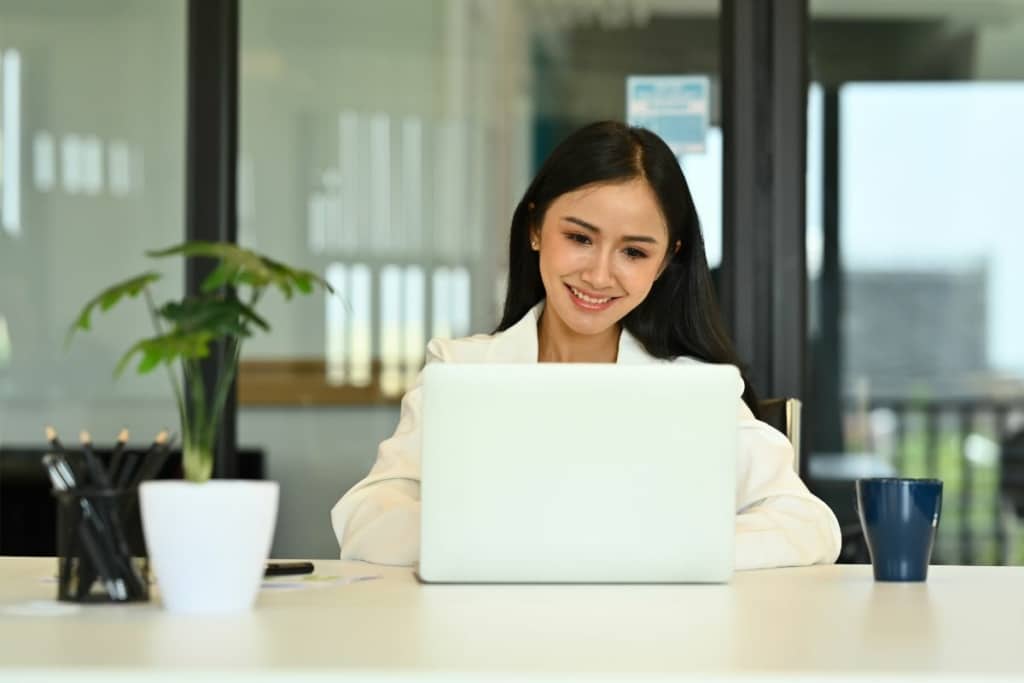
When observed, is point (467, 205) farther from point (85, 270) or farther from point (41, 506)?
point (41, 506)

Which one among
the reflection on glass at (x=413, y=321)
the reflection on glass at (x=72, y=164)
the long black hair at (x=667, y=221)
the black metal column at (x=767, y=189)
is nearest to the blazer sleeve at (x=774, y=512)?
the long black hair at (x=667, y=221)

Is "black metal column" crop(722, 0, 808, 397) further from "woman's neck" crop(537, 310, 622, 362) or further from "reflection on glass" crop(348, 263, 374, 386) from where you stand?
"woman's neck" crop(537, 310, 622, 362)

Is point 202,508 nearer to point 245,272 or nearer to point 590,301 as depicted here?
point 245,272

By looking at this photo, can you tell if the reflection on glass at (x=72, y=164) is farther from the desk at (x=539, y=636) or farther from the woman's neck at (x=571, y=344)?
the desk at (x=539, y=636)

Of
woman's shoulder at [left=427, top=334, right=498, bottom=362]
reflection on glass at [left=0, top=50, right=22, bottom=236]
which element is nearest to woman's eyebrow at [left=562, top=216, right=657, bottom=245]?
woman's shoulder at [left=427, top=334, right=498, bottom=362]

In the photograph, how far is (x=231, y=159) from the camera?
3926 mm

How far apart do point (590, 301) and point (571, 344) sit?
15 cm

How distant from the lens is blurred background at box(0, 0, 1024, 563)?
3.89m

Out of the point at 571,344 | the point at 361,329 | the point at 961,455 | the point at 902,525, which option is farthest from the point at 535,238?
the point at 961,455

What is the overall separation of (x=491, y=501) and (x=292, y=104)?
2.48 m

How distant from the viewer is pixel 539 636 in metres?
1.27

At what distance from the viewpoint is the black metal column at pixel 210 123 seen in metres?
3.91

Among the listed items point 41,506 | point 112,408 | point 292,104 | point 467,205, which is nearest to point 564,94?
point 467,205

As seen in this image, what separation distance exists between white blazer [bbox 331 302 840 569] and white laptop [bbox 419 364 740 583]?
323 millimetres
